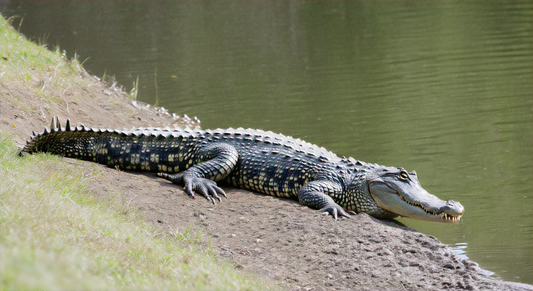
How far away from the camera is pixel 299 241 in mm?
6598

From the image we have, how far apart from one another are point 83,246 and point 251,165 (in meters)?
3.58

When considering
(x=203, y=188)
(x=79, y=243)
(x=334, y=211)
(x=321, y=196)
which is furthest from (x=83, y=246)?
(x=321, y=196)

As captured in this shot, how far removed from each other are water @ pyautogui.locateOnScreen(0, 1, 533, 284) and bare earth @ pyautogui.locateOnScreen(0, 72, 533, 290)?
0.67 metres

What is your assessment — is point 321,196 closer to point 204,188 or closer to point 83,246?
point 204,188

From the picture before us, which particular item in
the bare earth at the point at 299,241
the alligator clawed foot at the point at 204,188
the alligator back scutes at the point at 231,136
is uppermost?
the alligator back scutes at the point at 231,136

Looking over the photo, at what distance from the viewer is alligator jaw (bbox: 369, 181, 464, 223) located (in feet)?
23.5

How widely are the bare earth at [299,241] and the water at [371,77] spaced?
67cm

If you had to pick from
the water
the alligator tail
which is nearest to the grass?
the alligator tail

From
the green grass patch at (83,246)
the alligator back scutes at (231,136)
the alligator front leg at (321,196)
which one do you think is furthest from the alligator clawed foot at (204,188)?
the green grass patch at (83,246)

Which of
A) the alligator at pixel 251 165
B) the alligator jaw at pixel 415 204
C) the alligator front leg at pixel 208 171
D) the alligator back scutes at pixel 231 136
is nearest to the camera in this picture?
the alligator jaw at pixel 415 204

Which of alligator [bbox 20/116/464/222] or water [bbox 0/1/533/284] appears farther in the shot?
water [bbox 0/1/533/284]

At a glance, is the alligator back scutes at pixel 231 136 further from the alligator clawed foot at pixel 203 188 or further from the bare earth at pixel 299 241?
the alligator clawed foot at pixel 203 188

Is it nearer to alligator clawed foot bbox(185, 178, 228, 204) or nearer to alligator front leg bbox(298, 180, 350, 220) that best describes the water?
alligator front leg bbox(298, 180, 350, 220)

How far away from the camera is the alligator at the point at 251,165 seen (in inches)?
302
